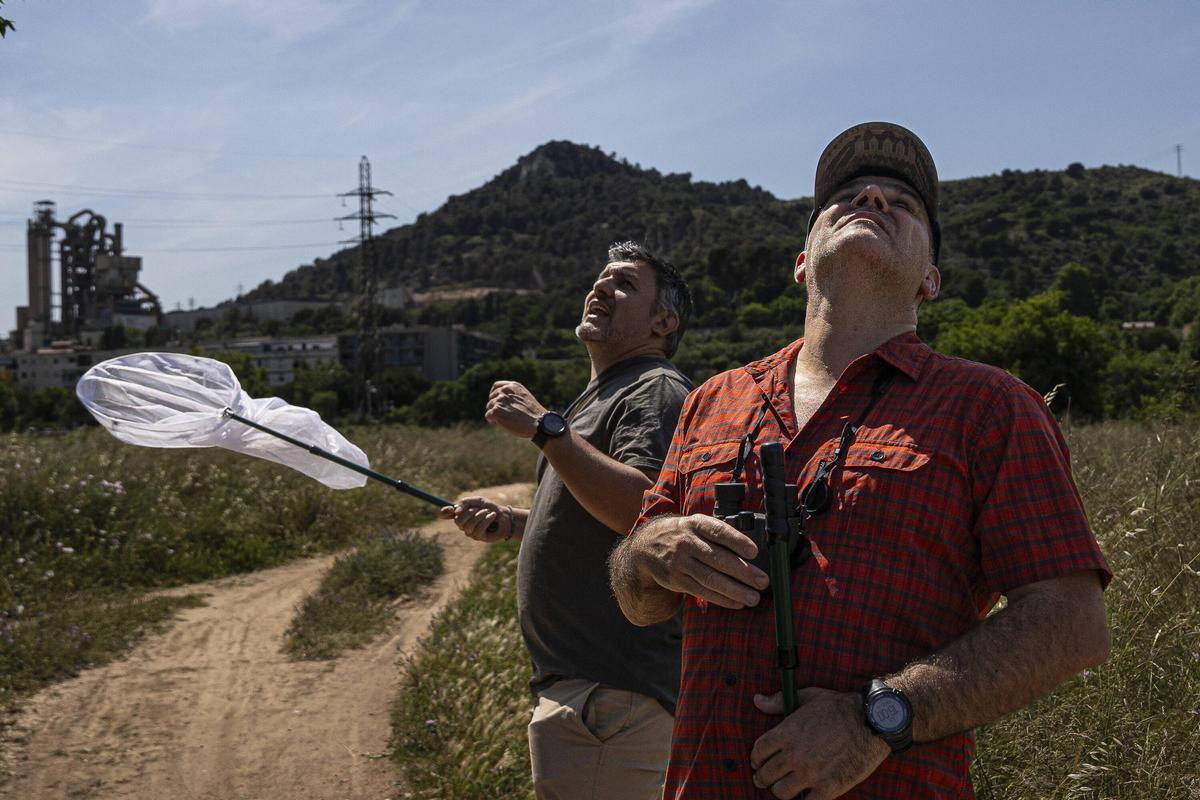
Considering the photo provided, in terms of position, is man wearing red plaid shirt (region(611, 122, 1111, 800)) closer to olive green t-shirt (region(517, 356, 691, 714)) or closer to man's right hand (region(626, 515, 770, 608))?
man's right hand (region(626, 515, 770, 608))

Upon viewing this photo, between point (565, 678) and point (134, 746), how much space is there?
422 cm

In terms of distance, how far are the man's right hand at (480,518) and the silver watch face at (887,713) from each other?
2.30m

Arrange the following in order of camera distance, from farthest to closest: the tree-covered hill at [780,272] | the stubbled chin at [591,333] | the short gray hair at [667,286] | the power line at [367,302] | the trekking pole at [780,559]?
the power line at [367,302], the tree-covered hill at [780,272], the short gray hair at [667,286], the stubbled chin at [591,333], the trekking pole at [780,559]

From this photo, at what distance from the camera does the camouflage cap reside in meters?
2.29

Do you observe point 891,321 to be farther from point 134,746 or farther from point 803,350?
point 134,746

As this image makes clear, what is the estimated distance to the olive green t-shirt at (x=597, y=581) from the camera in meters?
3.12

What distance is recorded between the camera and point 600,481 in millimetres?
3041

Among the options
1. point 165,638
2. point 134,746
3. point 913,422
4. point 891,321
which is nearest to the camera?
point 913,422

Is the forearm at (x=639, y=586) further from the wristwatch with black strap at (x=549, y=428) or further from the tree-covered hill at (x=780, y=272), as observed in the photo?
the tree-covered hill at (x=780, y=272)

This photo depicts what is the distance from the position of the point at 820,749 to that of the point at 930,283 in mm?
1073

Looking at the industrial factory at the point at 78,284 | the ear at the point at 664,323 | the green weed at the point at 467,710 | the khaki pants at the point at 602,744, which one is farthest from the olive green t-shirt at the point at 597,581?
the industrial factory at the point at 78,284

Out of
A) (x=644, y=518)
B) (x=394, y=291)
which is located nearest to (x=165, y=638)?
(x=644, y=518)

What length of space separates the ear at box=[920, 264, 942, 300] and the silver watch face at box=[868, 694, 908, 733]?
3.04 ft

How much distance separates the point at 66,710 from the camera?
6648 millimetres
